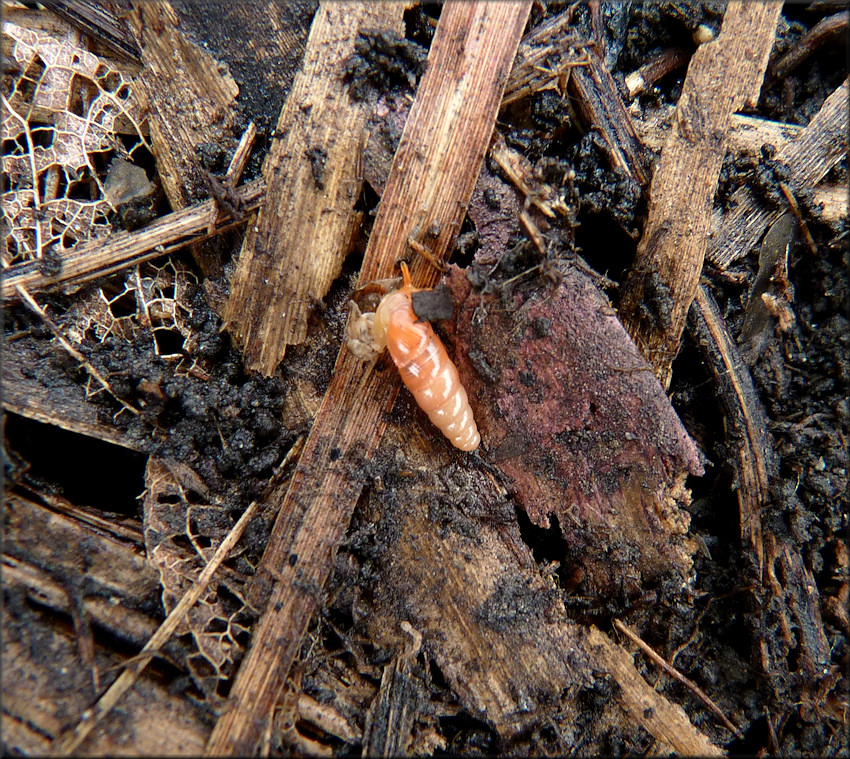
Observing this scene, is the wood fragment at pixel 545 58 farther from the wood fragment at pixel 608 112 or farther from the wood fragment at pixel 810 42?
the wood fragment at pixel 810 42

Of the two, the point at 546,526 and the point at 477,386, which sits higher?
the point at 477,386

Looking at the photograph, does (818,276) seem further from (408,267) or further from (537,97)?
(408,267)

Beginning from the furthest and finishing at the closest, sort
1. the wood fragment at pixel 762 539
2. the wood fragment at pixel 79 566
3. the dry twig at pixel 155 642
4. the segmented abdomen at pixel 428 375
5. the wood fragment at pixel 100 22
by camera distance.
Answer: the wood fragment at pixel 762 539 < the wood fragment at pixel 100 22 < the segmented abdomen at pixel 428 375 < the wood fragment at pixel 79 566 < the dry twig at pixel 155 642

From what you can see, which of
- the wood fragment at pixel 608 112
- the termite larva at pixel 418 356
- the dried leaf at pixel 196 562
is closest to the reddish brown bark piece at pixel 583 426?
the termite larva at pixel 418 356

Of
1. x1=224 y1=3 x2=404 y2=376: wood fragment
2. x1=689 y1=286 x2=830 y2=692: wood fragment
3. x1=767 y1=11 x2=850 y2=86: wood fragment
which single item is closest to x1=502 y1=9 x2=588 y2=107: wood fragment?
x1=224 y1=3 x2=404 y2=376: wood fragment

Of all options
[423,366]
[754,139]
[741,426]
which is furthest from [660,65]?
[423,366]

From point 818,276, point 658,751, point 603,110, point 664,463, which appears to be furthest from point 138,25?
point 658,751
